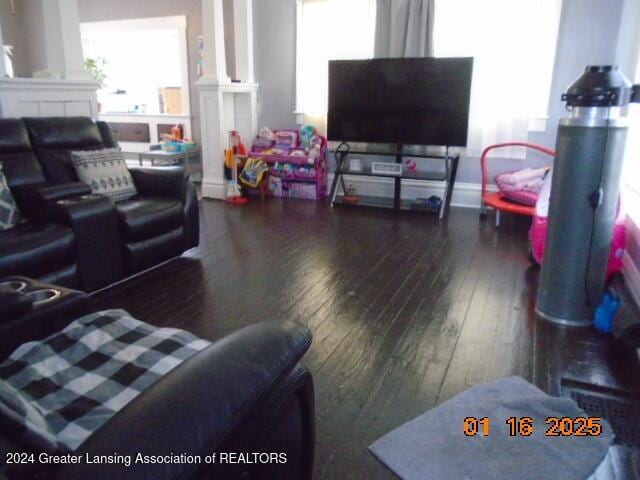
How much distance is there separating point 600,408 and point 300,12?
186 inches

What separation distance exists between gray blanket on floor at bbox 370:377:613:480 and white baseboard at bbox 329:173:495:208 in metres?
3.42

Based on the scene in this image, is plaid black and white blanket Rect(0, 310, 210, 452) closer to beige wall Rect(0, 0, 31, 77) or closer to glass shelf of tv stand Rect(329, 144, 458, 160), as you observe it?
glass shelf of tv stand Rect(329, 144, 458, 160)

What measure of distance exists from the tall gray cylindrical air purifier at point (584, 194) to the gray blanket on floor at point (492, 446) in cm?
80

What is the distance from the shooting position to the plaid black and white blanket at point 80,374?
971mm

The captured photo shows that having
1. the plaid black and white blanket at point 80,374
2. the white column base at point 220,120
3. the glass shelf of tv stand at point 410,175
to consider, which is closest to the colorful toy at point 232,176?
the white column base at point 220,120

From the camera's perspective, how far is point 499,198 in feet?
14.2

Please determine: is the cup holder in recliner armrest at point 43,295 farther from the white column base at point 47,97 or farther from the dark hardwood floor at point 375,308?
the white column base at point 47,97

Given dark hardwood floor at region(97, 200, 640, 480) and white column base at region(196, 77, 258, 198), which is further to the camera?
white column base at region(196, 77, 258, 198)

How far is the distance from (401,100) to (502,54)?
3.28 ft

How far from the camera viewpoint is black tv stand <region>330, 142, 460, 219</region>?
4609mm

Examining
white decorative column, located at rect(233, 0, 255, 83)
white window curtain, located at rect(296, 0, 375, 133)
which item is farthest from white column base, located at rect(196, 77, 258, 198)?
white window curtain, located at rect(296, 0, 375, 133)

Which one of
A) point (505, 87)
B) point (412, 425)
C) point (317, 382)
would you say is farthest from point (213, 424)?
point (505, 87)

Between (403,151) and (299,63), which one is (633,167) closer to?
(403,151)

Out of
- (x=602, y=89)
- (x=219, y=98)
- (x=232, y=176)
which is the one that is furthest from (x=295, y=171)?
(x=602, y=89)
